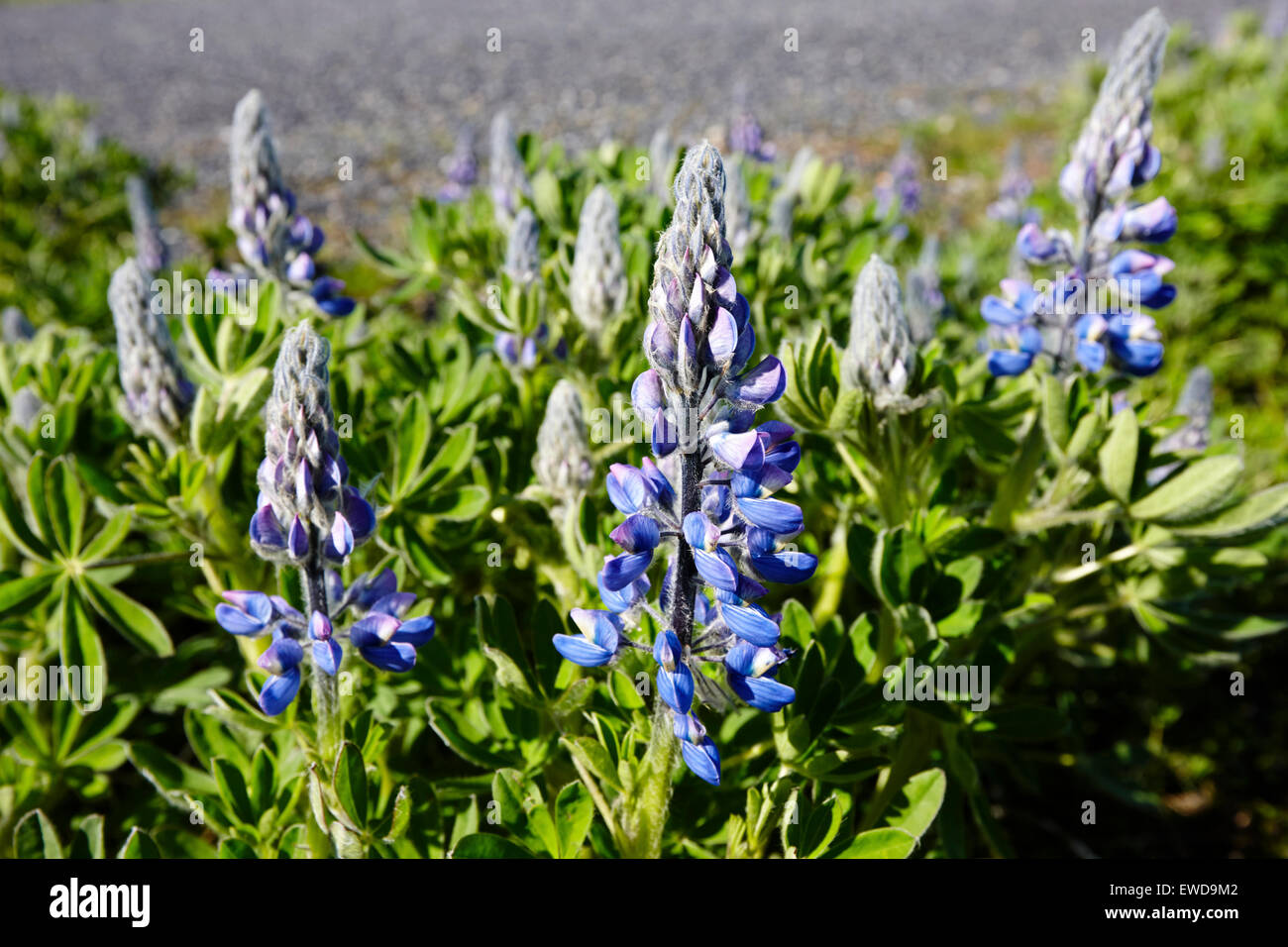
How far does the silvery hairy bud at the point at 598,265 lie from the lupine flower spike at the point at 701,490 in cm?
106

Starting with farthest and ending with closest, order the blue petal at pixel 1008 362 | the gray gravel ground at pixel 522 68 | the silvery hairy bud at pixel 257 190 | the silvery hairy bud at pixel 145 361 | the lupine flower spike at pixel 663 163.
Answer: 1. the gray gravel ground at pixel 522 68
2. the lupine flower spike at pixel 663 163
3. the silvery hairy bud at pixel 257 190
4. the blue petal at pixel 1008 362
5. the silvery hairy bud at pixel 145 361

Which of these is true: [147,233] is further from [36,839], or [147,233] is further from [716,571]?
[716,571]

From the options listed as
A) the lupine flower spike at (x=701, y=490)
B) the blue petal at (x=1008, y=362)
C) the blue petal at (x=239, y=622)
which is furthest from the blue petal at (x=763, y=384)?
the blue petal at (x=1008, y=362)

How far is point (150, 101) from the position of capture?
50.5 feet

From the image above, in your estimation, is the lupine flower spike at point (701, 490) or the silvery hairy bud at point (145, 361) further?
the silvery hairy bud at point (145, 361)

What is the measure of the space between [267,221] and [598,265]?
92cm

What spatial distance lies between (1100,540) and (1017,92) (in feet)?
42.2

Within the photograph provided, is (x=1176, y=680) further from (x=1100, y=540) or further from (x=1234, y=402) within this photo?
(x=1234, y=402)

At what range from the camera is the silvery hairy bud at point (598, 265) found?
96.0 inches

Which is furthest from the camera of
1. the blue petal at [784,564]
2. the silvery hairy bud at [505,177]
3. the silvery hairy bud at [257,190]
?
the silvery hairy bud at [505,177]

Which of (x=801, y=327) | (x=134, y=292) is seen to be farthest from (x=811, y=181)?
(x=134, y=292)

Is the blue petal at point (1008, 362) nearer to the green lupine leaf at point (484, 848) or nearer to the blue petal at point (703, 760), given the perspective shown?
the blue petal at point (703, 760)

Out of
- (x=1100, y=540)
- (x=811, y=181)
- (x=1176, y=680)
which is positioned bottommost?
(x=1176, y=680)

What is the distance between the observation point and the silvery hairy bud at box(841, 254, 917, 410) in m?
2.02
